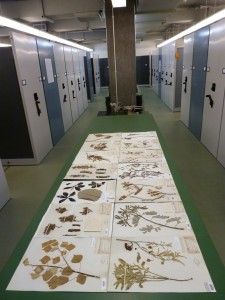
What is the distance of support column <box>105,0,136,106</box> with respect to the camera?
423cm

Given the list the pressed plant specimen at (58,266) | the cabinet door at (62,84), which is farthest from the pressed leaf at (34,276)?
the cabinet door at (62,84)

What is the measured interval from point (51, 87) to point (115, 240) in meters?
4.54

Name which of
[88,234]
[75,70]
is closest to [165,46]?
[75,70]

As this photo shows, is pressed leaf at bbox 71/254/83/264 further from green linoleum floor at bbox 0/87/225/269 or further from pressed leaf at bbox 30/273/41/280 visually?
green linoleum floor at bbox 0/87/225/269

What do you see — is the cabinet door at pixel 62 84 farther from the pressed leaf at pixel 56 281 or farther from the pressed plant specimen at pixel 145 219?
the pressed leaf at pixel 56 281

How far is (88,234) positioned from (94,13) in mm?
5066

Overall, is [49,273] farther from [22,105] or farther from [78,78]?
[78,78]

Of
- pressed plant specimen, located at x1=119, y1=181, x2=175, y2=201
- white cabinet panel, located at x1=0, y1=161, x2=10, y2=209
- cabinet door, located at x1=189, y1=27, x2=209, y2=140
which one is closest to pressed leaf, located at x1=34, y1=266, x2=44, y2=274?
pressed plant specimen, located at x1=119, y1=181, x2=175, y2=201

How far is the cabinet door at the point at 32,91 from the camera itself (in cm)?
374

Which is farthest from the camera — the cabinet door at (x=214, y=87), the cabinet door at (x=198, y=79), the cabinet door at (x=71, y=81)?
the cabinet door at (x=71, y=81)

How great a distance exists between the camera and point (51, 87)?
16.7 ft

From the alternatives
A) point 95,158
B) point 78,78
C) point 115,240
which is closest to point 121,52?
point 95,158

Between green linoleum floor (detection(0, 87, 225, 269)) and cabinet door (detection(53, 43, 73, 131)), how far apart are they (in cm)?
74

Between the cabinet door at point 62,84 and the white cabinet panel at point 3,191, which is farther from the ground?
the cabinet door at point 62,84
